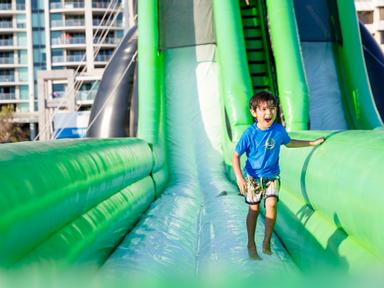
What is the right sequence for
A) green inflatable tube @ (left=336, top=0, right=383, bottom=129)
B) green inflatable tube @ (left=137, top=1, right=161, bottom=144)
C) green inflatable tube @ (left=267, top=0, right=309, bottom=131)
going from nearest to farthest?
green inflatable tube @ (left=267, top=0, right=309, bottom=131), green inflatable tube @ (left=137, top=1, right=161, bottom=144), green inflatable tube @ (left=336, top=0, right=383, bottom=129)

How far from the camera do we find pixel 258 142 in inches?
85.7

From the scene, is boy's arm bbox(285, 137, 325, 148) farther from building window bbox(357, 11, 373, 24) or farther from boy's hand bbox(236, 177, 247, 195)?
building window bbox(357, 11, 373, 24)

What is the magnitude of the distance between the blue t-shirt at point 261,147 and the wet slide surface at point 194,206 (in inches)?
14.2

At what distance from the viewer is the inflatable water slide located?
163cm

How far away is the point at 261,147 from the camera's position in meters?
2.18

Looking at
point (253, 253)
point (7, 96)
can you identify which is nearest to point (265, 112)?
point (253, 253)

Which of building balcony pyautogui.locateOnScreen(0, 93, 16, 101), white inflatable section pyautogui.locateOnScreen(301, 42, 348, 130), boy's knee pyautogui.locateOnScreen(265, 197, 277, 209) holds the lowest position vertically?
boy's knee pyautogui.locateOnScreen(265, 197, 277, 209)

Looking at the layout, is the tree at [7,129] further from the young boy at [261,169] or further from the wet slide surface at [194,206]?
the young boy at [261,169]

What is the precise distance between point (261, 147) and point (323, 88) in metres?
3.57

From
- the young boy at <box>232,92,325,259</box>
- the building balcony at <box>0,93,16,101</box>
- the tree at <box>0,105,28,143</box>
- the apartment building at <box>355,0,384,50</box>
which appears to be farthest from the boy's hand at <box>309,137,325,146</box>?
the building balcony at <box>0,93,16,101</box>

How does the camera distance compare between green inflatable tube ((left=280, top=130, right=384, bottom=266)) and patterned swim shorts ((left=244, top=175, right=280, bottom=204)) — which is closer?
green inflatable tube ((left=280, top=130, right=384, bottom=266))

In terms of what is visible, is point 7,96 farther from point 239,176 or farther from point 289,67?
point 239,176

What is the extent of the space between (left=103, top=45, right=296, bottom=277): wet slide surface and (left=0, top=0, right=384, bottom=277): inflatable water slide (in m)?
0.01

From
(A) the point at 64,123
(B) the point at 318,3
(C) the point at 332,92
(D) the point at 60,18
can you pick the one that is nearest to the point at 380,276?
(C) the point at 332,92
